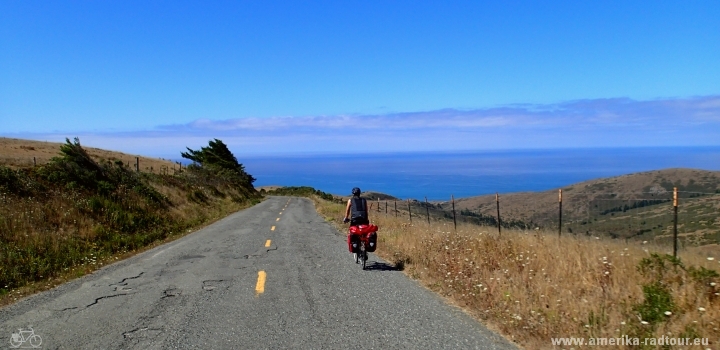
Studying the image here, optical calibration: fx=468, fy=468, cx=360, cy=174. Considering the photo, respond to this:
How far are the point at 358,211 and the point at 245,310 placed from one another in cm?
480

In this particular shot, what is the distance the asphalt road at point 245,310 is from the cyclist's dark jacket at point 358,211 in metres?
1.02

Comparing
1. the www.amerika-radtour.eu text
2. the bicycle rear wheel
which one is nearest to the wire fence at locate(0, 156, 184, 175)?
the bicycle rear wheel

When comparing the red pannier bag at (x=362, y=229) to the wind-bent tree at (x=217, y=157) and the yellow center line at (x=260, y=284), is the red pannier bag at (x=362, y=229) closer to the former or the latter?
the yellow center line at (x=260, y=284)

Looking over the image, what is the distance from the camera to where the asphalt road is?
5520 millimetres

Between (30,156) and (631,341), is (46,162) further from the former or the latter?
(631,341)

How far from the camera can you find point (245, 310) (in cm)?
687

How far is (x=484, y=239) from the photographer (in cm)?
1091

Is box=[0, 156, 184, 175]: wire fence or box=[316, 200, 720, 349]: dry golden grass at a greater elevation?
box=[0, 156, 184, 175]: wire fence

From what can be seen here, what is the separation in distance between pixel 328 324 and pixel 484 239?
19.1 feet

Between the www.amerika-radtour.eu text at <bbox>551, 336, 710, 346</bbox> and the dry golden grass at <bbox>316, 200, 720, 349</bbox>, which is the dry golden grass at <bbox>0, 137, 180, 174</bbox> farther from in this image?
the www.amerika-radtour.eu text at <bbox>551, 336, 710, 346</bbox>

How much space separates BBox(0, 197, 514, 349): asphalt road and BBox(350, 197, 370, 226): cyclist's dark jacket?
1.02 metres

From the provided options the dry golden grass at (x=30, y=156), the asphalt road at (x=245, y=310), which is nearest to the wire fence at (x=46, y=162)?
the dry golden grass at (x=30, y=156)

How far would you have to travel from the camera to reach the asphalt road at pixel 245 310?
5520 millimetres

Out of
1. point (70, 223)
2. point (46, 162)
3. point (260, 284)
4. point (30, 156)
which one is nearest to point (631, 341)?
point (260, 284)
